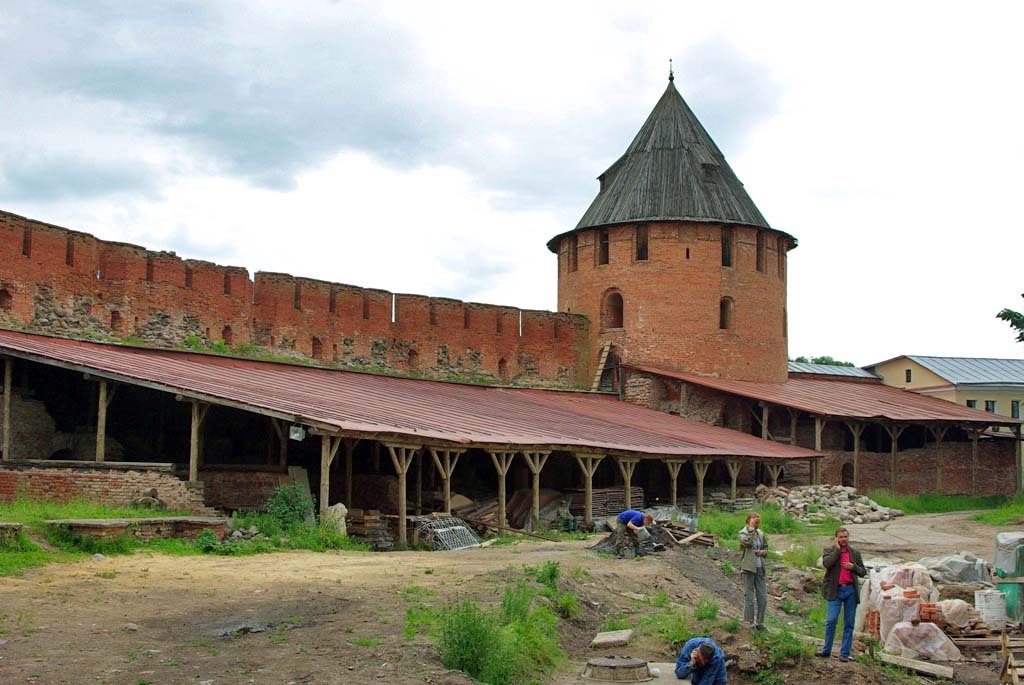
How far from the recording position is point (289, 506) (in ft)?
54.5

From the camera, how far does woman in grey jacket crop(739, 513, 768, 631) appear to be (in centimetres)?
1140

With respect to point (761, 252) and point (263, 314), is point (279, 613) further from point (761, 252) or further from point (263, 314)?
point (761, 252)

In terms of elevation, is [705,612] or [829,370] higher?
[829,370]

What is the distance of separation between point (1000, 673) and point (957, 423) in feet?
75.0

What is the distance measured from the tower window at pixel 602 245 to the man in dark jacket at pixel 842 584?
2292 centimetres

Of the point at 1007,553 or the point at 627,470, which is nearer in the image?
the point at 1007,553

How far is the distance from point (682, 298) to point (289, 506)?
18164mm

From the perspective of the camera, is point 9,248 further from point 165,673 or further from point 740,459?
point 740,459

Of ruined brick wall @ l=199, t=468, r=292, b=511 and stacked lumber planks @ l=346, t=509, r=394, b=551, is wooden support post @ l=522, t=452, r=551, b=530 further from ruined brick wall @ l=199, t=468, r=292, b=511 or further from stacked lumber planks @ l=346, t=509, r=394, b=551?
ruined brick wall @ l=199, t=468, r=292, b=511

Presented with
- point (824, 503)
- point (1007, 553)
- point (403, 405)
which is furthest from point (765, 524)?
point (1007, 553)

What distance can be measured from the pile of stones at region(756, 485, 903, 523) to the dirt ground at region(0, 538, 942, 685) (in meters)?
10.8

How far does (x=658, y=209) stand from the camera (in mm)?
32750

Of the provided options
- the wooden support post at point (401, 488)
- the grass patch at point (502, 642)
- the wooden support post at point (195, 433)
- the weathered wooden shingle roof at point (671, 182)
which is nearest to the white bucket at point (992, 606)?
the grass patch at point (502, 642)

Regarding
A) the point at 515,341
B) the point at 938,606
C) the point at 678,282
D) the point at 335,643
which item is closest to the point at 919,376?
the point at 678,282
